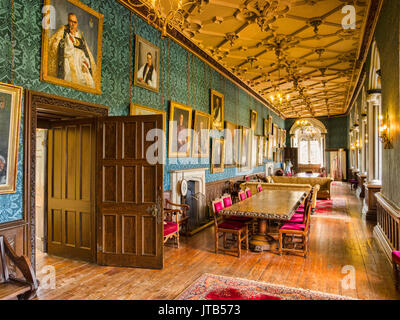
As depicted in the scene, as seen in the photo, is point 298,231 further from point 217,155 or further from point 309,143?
point 309,143

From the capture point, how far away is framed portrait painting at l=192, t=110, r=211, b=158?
7.19 m

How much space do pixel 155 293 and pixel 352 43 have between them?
25.3ft

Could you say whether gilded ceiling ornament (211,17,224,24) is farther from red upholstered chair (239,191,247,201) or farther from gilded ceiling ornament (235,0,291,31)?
red upholstered chair (239,191,247,201)

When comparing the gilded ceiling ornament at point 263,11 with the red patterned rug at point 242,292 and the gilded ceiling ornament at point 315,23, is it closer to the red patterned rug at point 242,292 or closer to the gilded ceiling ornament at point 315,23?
the gilded ceiling ornament at point 315,23

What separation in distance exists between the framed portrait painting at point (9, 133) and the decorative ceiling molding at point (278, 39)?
6.88 feet

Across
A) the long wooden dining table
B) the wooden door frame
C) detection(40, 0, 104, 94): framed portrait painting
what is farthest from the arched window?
the wooden door frame

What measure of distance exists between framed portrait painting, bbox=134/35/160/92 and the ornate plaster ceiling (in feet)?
3.50

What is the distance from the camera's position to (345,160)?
19859 millimetres

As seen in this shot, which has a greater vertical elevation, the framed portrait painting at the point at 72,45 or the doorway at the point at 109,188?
the framed portrait painting at the point at 72,45

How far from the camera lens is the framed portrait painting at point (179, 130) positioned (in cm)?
616

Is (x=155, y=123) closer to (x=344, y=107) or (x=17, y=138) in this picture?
(x=17, y=138)

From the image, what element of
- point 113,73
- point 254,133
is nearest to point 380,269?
point 113,73

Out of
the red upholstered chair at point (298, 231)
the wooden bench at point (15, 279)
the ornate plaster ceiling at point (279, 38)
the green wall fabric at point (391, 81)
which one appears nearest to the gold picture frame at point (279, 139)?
the ornate plaster ceiling at point (279, 38)

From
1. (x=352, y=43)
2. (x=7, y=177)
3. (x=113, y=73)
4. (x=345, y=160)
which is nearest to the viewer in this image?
(x=7, y=177)
